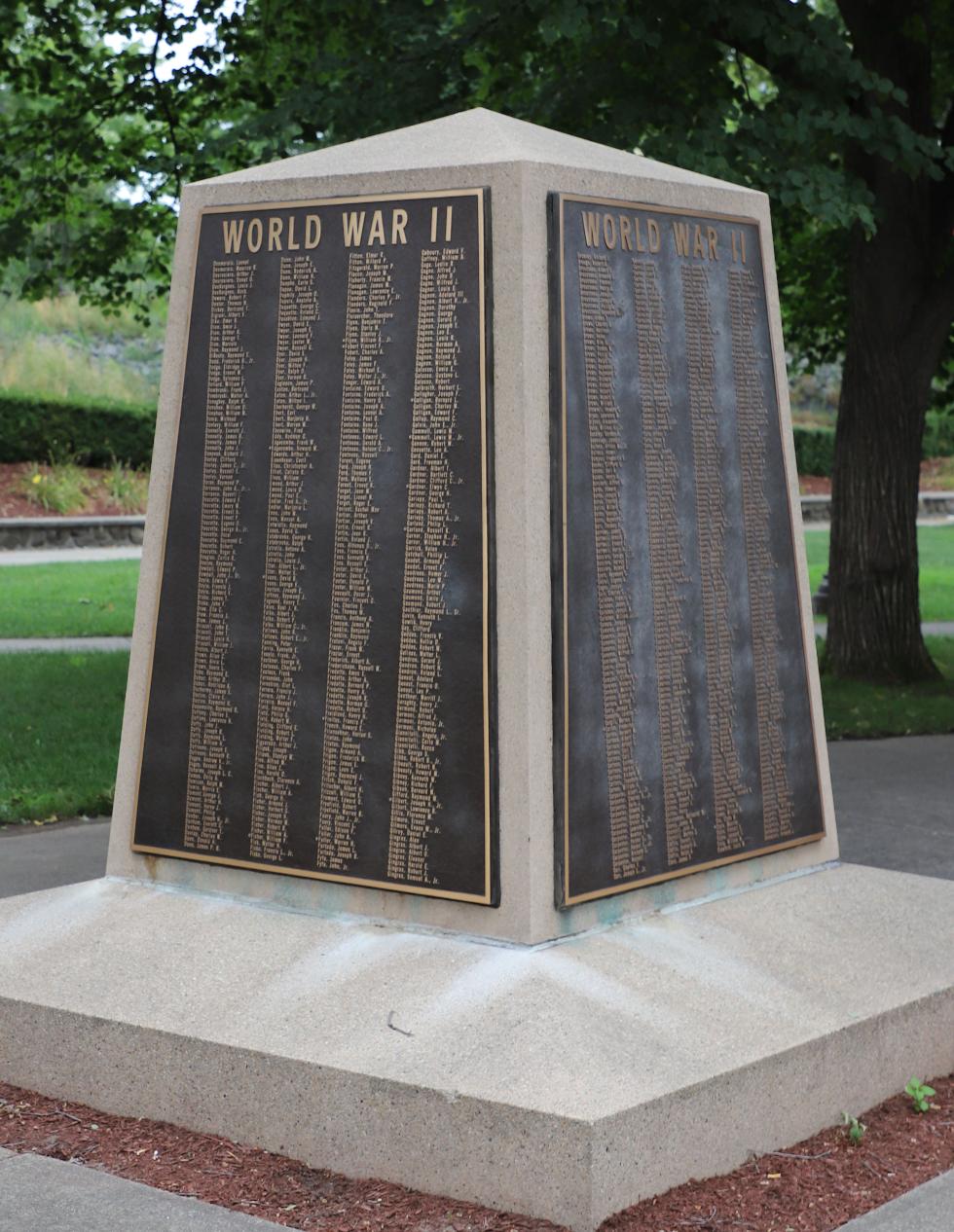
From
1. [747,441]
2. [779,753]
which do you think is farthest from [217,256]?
[779,753]

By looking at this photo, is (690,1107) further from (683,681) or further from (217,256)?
(217,256)

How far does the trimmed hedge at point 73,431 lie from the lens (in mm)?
28594

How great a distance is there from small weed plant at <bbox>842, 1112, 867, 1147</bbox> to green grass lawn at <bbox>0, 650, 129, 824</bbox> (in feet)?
15.7

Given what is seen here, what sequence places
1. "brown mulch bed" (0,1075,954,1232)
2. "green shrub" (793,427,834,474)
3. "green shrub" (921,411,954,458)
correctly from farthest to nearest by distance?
"green shrub" (921,411,954,458), "green shrub" (793,427,834,474), "brown mulch bed" (0,1075,954,1232)

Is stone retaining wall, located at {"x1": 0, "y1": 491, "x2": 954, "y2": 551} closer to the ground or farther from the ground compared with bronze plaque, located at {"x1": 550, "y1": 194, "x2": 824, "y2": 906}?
farther from the ground

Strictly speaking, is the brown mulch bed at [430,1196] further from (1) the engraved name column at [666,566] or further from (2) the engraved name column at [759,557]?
(2) the engraved name column at [759,557]

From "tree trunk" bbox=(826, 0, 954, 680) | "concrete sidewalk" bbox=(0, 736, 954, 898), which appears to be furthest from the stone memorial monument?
"tree trunk" bbox=(826, 0, 954, 680)

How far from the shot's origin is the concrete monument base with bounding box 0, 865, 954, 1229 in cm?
377

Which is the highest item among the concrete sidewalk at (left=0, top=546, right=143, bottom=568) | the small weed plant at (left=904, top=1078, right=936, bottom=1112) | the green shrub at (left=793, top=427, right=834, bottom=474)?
the green shrub at (left=793, top=427, right=834, bottom=474)

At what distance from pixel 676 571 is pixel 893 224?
828cm

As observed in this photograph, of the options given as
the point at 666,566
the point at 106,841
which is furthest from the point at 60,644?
the point at 666,566

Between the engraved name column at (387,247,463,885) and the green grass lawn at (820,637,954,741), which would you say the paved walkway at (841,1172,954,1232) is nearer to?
the engraved name column at (387,247,463,885)

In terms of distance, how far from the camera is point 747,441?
5.30 meters

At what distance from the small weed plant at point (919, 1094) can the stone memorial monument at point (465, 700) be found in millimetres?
65
